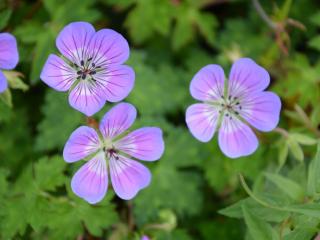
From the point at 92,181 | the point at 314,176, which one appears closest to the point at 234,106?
the point at 314,176

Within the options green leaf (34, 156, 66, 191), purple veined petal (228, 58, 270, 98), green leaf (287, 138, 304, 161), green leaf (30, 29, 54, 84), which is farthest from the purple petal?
green leaf (287, 138, 304, 161)

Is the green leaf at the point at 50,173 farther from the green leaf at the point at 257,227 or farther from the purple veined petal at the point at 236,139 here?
the green leaf at the point at 257,227

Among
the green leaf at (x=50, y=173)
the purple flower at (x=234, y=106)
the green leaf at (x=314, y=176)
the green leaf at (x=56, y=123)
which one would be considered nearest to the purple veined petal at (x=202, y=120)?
the purple flower at (x=234, y=106)

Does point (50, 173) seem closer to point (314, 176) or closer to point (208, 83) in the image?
point (208, 83)

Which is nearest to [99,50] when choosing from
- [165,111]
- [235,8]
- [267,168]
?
[165,111]

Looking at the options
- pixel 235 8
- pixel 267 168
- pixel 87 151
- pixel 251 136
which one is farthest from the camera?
pixel 235 8

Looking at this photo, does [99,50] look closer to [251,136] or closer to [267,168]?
[251,136]

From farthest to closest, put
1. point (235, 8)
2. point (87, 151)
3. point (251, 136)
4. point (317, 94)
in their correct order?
point (235, 8)
point (317, 94)
point (251, 136)
point (87, 151)
